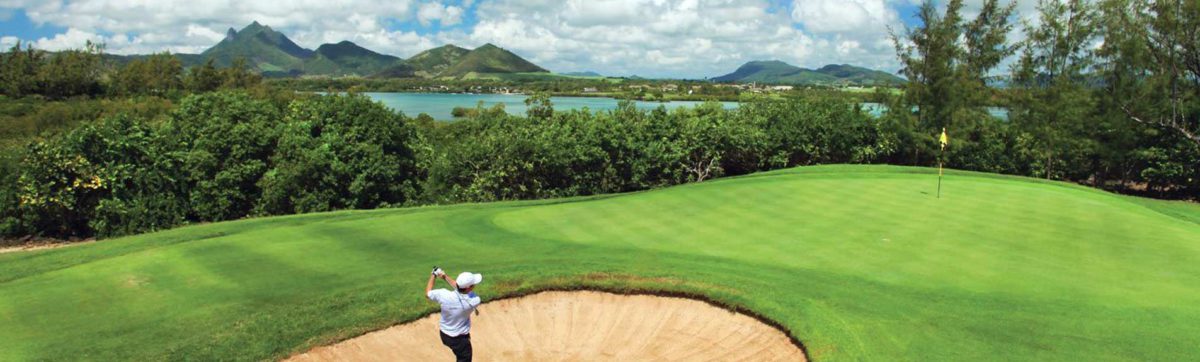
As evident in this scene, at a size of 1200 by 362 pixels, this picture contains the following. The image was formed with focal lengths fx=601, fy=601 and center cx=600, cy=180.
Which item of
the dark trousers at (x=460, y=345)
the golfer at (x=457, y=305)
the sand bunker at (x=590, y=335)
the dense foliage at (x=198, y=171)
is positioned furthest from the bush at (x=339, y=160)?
the golfer at (x=457, y=305)

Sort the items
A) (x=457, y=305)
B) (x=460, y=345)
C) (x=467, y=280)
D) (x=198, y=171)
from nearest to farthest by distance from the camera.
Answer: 1. (x=467, y=280)
2. (x=457, y=305)
3. (x=460, y=345)
4. (x=198, y=171)

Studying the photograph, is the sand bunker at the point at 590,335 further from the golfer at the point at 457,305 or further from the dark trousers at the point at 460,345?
the golfer at the point at 457,305

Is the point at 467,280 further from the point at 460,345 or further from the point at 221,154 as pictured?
the point at 221,154

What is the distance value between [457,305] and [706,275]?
6.67m

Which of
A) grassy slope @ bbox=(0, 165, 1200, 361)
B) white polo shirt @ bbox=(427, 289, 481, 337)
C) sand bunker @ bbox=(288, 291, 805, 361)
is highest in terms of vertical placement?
white polo shirt @ bbox=(427, 289, 481, 337)

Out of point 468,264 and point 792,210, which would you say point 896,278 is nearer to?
point 792,210

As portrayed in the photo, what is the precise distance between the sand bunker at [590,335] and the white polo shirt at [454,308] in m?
2.16

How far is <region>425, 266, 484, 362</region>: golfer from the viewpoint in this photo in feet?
29.1

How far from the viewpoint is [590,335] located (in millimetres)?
12000

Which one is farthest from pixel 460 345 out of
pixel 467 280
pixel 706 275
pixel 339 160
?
pixel 339 160

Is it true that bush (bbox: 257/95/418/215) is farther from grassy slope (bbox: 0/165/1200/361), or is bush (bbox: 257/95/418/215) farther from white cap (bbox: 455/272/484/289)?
white cap (bbox: 455/272/484/289)

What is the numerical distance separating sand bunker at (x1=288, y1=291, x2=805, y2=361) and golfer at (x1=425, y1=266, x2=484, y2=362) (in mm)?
2026

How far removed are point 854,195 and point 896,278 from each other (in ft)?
33.0

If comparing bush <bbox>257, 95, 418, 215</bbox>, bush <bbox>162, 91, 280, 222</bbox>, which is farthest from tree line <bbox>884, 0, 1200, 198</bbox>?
bush <bbox>162, 91, 280, 222</bbox>
